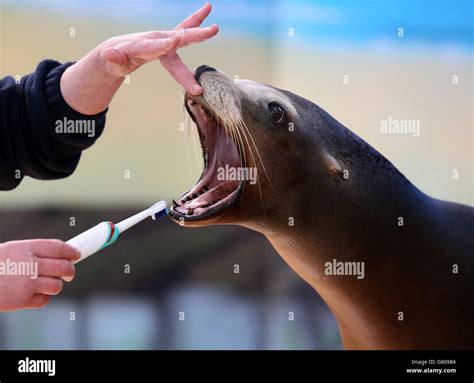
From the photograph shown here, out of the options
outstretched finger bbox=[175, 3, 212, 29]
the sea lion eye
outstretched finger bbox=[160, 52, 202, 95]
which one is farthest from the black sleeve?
the sea lion eye

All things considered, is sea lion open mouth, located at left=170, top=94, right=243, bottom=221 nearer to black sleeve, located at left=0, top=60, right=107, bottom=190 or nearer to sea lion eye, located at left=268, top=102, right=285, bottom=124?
sea lion eye, located at left=268, top=102, right=285, bottom=124

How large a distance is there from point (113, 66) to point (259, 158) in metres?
0.58

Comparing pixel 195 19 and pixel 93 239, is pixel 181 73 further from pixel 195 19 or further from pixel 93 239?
pixel 93 239

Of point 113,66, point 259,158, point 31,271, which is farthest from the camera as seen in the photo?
point 259,158

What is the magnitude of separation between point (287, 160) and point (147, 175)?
0.71 meters

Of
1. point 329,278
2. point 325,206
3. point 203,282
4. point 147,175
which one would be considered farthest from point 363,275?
point 147,175

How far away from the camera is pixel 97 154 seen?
2.71m

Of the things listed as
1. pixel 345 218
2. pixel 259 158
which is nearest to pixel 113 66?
pixel 259 158

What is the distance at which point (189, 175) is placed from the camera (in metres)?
2.65

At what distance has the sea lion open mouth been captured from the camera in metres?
2.11

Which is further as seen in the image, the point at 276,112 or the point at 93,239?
the point at 276,112

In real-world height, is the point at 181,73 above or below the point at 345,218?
above

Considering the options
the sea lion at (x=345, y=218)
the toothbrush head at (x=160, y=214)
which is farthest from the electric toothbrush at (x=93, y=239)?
the sea lion at (x=345, y=218)
